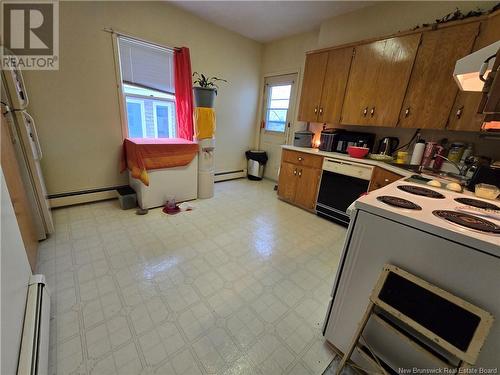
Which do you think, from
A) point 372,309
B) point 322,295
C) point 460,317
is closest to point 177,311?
point 322,295

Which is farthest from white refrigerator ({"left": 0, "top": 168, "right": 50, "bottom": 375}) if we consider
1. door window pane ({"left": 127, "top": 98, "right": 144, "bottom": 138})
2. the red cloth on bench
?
door window pane ({"left": 127, "top": 98, "right": 144, "bottom": 138})

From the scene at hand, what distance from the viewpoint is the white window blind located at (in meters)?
2.67

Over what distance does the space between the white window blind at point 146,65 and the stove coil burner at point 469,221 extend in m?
3.35

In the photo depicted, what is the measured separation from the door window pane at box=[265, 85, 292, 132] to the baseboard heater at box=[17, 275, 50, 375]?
3.74 m

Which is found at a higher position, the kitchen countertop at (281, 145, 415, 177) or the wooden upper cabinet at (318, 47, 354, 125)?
the wooden upper cabinet at (318, 47, 354, 125)

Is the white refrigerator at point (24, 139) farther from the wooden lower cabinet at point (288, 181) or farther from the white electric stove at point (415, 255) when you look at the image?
the wooden lower cabinet at point (288, 181)

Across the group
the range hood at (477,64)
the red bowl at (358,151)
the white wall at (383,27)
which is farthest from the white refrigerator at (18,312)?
the white wall at (383,27)

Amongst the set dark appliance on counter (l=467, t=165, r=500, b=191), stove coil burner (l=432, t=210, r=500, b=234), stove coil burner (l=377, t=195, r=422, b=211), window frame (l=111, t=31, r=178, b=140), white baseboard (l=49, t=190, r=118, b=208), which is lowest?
white baseboard (l=49, t=190, r=118, b=208)

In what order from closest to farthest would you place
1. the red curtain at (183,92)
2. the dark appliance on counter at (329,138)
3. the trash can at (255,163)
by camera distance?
the dark appliance on counter at (329,138), the red curtain at (183,92), the trash can at (255,163)

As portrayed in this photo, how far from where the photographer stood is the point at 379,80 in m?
2.36

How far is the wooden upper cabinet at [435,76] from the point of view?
185 cm

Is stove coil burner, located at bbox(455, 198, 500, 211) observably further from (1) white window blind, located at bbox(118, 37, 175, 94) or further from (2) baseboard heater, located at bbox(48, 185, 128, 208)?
(2) baseboard heater, located at bbox(48, 185, 128, 208)

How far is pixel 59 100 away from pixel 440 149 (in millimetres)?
4076

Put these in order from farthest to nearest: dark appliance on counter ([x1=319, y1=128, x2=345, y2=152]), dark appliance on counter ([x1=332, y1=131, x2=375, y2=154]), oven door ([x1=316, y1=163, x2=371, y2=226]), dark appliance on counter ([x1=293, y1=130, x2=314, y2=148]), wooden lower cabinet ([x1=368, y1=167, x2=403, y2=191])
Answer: dark appliance on counter ([x1=293, y1=130, x2=314, y2=148]), dark appliance on counter ([x1=319, y1=128, x2=345, y2=152]), dark appliance on counter ([x1=332, y1=131, x2=375, y2=154]), oven door ([x1=316, y1=163, x2=371, y2=226]), wooden lower cabinet ([x1=368, y1=167, x2=403, y2=191])
